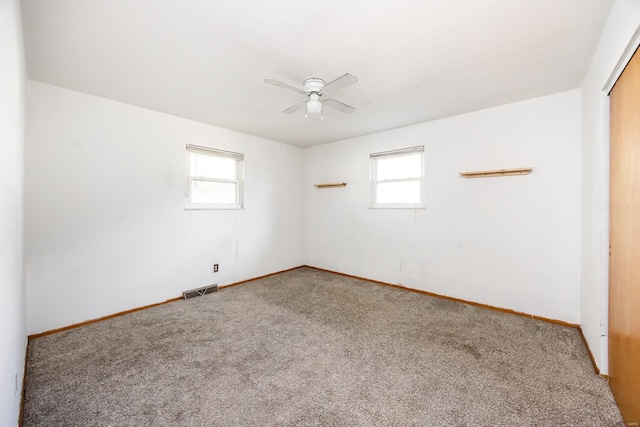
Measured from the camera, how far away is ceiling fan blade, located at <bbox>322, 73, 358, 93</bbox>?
2.00m

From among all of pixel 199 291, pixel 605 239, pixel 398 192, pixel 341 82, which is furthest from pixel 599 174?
pixel 199 291

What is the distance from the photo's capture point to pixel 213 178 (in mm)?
3979

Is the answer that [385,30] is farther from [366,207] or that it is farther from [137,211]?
[137,211]

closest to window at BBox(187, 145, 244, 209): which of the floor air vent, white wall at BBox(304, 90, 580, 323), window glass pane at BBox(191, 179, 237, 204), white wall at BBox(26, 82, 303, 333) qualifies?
window glass pane at BBox(191, 179, 237, 204)

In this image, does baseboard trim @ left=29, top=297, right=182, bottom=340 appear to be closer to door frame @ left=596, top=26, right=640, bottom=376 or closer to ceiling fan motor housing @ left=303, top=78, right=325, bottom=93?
ceiling fan motor housing @ left=303, top=78, right=325, bottom=93

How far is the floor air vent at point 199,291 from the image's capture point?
11.6ft

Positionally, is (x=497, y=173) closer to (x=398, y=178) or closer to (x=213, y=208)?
(x=398, y=178)

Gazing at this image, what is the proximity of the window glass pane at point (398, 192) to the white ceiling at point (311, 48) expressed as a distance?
1226mm

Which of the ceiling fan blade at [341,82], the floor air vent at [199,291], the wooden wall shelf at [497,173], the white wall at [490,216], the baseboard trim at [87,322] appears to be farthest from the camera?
the floor air vent at [199,291]

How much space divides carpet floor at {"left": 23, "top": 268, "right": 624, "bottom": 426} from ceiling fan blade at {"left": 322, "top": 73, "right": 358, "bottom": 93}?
224 centimetres

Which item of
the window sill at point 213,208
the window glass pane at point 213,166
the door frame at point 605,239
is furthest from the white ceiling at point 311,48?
the window sill at point 213,208

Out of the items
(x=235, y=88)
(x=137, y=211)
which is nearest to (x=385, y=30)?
(x=235, y=88)

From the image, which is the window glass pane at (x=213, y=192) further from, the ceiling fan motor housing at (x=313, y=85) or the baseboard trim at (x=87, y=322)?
the ceiling fan motor housing at (x=313, y=85)

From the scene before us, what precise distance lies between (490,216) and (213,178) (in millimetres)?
3856
